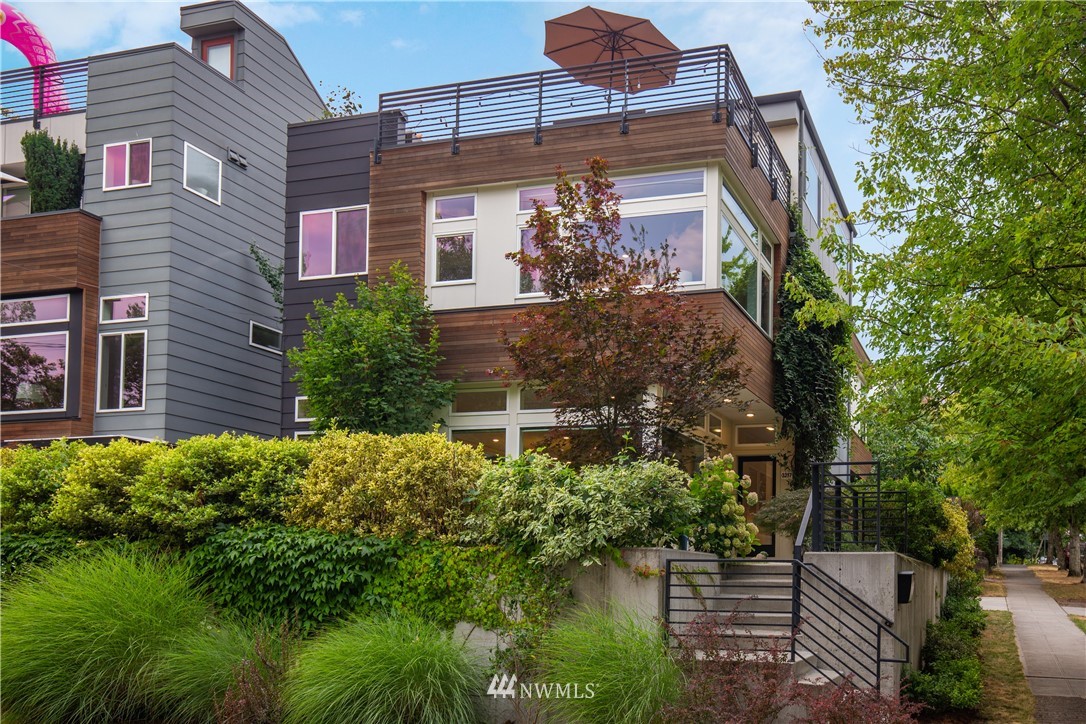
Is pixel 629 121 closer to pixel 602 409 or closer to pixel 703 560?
pixel 602 409

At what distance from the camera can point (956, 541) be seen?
17.8 metres

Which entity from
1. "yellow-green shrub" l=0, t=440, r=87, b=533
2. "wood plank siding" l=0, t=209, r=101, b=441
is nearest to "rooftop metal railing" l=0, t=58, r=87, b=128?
"wood plank siding" l=0, t=209, r=101, b=441

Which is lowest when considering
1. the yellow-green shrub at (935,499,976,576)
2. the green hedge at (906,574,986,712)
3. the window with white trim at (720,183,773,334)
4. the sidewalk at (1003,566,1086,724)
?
the sidewalk at (1003,566,1086,724)

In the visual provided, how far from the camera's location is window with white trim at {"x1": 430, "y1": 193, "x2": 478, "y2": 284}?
17031mm

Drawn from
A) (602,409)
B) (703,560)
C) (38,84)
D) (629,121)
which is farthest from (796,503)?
(38,84)

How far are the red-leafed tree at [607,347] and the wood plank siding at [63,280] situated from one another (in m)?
8.74

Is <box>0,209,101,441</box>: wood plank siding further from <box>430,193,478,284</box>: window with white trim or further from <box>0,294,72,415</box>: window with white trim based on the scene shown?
<box>430,193,478,284</box>: window with white trim

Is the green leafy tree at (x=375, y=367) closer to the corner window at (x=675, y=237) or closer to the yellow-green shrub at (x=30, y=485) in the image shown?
the corner window at (x=675, y=237)

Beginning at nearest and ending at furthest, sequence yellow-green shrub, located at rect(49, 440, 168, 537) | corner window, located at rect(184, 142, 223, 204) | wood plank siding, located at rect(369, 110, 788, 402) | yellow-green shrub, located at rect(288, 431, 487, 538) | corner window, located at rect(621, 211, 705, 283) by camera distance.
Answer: yellow-green shrub, located at rect(288, 431, 487, 538), yellow-green shrub, located at rect(49, 440, 168, 537), corner window, located at rect(621, 211, 705, 283), wood plank siding, located at rect(369, 110, 788, 402), corner window, located at rect(184, 142, 223, 204)

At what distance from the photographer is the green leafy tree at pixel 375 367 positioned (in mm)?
15758

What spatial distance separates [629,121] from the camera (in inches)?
635

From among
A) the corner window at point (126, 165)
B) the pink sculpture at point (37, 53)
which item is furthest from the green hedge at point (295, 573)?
the pink sculpture at point (37, 53)

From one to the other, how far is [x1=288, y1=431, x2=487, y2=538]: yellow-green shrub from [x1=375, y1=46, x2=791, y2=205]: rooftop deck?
23.7 ft

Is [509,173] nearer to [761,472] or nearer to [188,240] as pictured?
[188,240]
